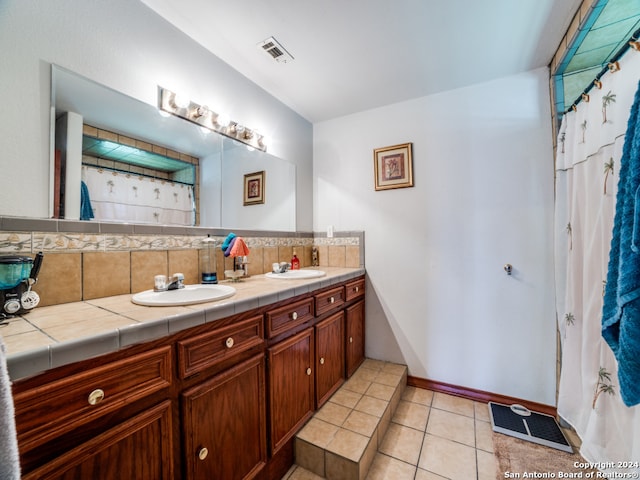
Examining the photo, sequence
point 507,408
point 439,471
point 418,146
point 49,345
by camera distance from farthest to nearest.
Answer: point 418,146, point 507,408, point 439,471, point 49,345

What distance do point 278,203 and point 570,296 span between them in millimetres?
2003

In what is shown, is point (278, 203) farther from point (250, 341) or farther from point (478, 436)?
point (478, 436)

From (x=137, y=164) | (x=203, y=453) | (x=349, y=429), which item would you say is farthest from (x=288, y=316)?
(x=137, y=164)

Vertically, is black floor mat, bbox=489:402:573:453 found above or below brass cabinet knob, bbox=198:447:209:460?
below

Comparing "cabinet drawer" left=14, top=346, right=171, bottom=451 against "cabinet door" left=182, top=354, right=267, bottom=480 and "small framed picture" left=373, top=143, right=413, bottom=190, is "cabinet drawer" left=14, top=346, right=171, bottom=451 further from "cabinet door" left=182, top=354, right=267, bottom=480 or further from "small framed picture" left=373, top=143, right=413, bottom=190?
"small framed picture" left=373, top=143, right=413, bottom=190

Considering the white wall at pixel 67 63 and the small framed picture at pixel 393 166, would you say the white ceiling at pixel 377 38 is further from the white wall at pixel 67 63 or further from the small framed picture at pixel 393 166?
the small framed picture at pixel 393 166

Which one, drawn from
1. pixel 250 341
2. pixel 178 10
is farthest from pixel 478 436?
pixel 178 10

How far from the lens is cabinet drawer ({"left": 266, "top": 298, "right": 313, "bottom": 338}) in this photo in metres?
1.26

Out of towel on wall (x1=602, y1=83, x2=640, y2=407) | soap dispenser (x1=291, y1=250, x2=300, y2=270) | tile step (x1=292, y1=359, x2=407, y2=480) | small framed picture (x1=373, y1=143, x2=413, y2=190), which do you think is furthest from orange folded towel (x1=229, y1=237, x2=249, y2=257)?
towel on wall (x1=602, y1=83, x2=640, y2=407)

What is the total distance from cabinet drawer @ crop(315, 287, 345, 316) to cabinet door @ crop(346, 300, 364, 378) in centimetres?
18

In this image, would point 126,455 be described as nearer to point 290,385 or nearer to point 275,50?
point 290,385

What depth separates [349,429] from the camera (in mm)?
1457

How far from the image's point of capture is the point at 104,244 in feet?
3.85

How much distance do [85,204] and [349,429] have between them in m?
1.73
